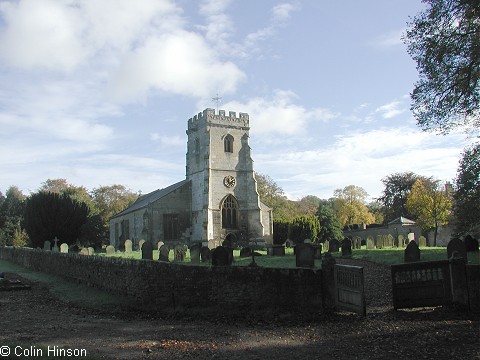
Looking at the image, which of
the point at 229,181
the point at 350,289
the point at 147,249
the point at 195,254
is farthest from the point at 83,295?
the point at 229,181

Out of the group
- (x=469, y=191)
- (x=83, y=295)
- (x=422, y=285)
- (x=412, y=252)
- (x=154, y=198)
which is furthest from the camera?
(x=154, y=198)

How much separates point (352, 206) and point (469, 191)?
41394 millimetres

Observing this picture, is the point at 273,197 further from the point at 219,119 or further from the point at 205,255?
the point at 205,255

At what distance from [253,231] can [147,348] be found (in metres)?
35.5

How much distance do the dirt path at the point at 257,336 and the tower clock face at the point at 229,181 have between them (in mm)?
32010

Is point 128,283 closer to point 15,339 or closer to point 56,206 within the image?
point 15,339

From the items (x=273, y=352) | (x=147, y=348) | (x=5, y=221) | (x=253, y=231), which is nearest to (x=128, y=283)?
(x=147, y=348)

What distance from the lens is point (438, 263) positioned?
863 centimetres

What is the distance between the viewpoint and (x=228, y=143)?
43094 mm

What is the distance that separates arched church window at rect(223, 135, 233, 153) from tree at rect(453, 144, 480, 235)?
20.9 meters

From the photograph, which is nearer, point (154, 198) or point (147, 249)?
point (147, 249)

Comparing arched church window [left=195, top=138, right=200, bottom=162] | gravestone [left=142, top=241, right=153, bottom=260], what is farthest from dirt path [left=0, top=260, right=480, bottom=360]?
arched church window [left=195, top=138, right=200, bottom=162]

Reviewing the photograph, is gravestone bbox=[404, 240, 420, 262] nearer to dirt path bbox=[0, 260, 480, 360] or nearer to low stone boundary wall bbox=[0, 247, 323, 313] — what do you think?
dirt path bbox=[0, 260, 480, 360]

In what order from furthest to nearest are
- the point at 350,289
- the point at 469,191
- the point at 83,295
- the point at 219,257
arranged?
1. the point at 469,191
2. the point at 83,295
3. the point at 219,257
4. the point at 350,289
